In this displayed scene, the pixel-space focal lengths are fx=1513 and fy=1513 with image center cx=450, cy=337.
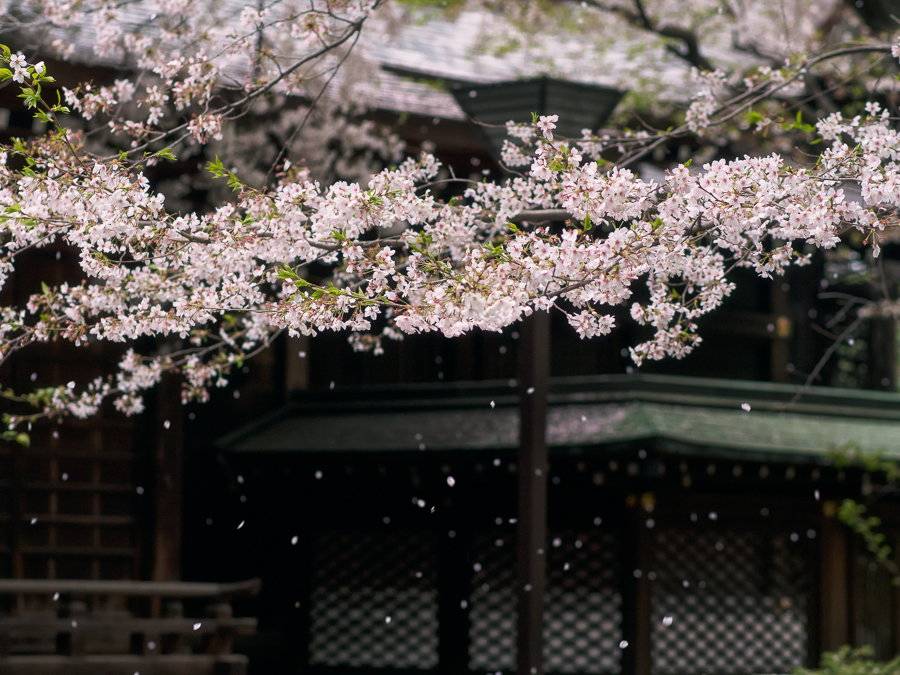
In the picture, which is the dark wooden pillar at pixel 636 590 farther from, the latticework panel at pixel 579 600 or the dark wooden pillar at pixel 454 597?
the dark wooden pillar at pixel 454 597

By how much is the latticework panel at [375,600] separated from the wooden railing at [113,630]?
58.4 inches

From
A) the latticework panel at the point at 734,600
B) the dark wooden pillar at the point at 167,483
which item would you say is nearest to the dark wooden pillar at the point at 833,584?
the latticework panel at the point at 734,600

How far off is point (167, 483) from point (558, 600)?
3181mm

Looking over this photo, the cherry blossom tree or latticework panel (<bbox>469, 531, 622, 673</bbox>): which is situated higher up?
the cherry blossom tree

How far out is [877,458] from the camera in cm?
1179

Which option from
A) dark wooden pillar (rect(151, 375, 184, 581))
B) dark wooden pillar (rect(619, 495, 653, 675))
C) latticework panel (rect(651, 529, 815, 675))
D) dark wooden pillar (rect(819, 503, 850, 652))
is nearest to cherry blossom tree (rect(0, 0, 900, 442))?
dark wooden pillar (rect(151, 375, 184, 581))

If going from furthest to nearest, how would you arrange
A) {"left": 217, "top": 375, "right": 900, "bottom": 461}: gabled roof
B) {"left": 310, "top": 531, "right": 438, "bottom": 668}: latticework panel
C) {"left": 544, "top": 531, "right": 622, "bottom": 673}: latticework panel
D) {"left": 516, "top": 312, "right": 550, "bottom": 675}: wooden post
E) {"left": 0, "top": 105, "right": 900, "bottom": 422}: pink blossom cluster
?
{"left": 310, "top": 531, "right": 438, "bottom": 668}: latticework panel < {"left": 544, "top": 531, "right": 622, "bottom": 673}: latticework panel < {"left": 217, "top": 375, "right": 900, "bottom": 461}: gabled roof < {"left": 516, "top": 312, "right": 550, "bottom": 675}: wooden post < {"left": 0, "top": 105, "right": 900, "bottom": 422}: pink blossom cluster

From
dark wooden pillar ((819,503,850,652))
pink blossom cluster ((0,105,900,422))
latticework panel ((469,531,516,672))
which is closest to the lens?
pink blossom cluster ((0,105,900,422))

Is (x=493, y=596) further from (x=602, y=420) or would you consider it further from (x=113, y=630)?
(x=113, y=630)

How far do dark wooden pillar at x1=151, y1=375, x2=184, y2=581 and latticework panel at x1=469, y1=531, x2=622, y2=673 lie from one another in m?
2.42

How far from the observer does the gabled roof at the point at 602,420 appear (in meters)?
11.3

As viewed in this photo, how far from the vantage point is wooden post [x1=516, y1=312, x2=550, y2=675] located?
832 centimetres

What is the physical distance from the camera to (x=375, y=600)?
12516mm

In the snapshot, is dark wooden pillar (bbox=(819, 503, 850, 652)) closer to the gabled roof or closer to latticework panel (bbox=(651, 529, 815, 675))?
latticework panel (bbox=(651, 529, 815, 675))
